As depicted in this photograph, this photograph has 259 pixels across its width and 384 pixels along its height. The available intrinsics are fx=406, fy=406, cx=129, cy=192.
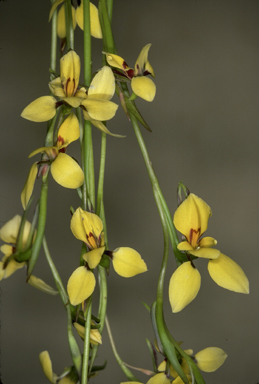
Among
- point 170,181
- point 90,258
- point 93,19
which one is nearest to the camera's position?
point 90,258

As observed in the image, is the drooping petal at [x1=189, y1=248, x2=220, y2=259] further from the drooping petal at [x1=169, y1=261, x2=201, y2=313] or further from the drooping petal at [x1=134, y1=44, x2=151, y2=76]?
the drooping petal at [x1=134, y1=44, x2=151, y2=76]

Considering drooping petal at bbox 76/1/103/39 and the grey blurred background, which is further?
the grey blurred background

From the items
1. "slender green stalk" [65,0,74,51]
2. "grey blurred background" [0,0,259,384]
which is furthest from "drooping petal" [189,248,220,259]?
"grey blurred background" [0,0,259,384]

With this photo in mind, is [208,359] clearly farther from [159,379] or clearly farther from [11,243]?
[11,243]

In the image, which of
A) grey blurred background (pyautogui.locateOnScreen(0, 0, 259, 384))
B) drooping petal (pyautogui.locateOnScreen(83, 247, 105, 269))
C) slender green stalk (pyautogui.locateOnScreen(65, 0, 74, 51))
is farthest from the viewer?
grey blurred background (pyautogui.locateOnScreen(0, 0, 259, 384))

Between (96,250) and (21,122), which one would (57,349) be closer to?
(21,122)

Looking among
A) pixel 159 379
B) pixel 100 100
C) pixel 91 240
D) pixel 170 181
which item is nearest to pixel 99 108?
pixel 100 100

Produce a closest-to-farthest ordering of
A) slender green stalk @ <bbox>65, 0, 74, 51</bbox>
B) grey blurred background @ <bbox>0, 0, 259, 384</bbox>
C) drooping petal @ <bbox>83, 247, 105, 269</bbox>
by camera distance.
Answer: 1. drooping petal @ <bbox>83, 247, 105, 269</bbox>
2. slender green stalk @ <bbox>65, 0, 74, 51</bbox>
3. grey blurred background @ <bbox>0, 0, 259, 384</bbox>
